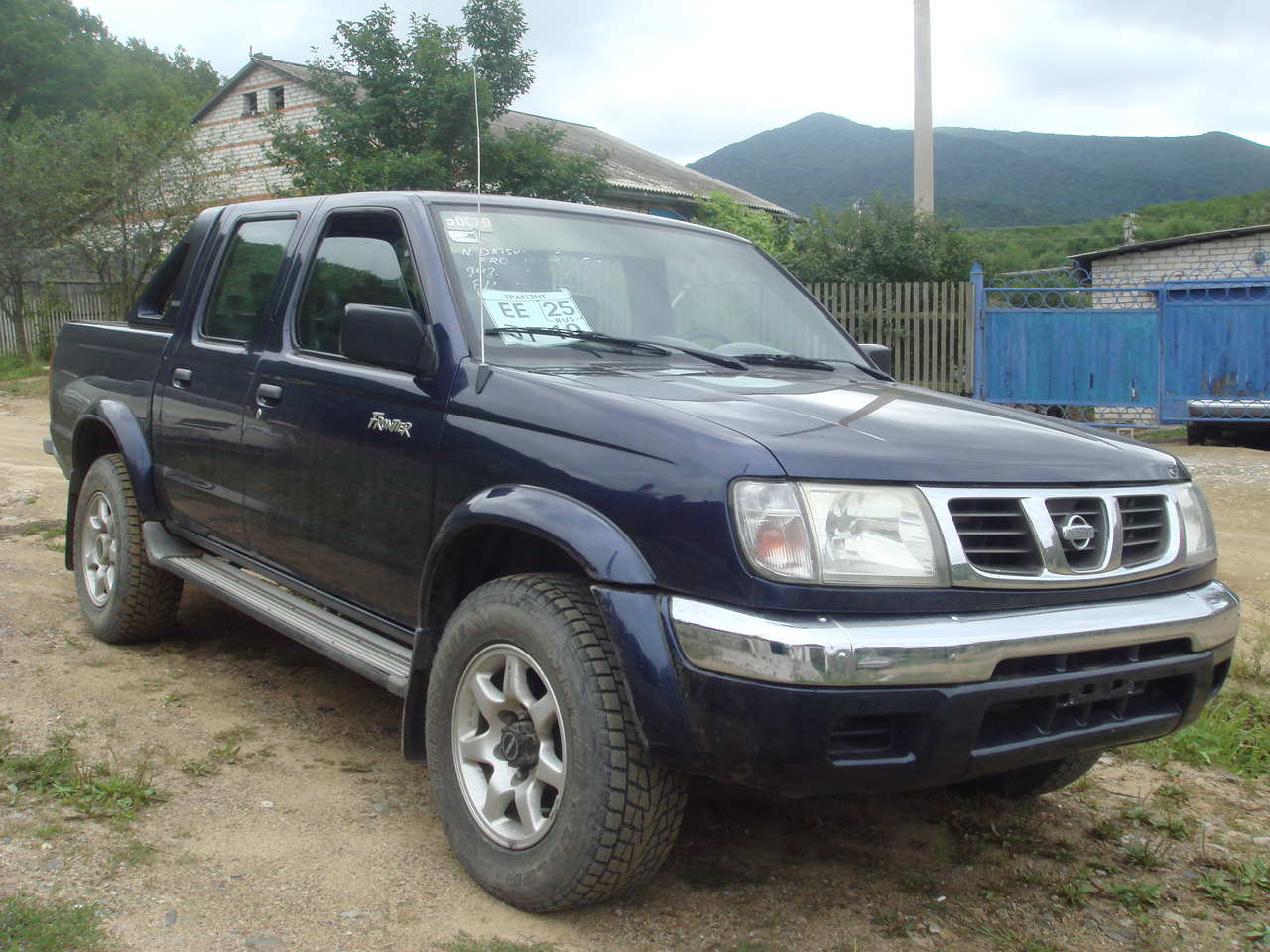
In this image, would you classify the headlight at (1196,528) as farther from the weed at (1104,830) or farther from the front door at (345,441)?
the front door at (345,441)

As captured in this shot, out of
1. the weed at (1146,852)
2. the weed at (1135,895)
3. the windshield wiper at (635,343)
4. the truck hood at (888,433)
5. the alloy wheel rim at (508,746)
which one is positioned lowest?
the weed at (1146,852)

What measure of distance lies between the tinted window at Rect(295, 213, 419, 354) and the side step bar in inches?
34.2

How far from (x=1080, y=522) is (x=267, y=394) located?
2.62m

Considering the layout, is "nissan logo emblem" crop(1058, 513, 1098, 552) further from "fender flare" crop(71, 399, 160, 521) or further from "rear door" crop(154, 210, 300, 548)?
"fender flare" crop(71, 399, 160, 521)

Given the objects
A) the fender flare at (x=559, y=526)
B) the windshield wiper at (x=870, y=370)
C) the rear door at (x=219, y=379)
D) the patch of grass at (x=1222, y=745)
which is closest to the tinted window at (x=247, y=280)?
the rear door at (x=219, y=379)

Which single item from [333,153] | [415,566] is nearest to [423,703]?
[415,566]

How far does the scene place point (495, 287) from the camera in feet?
11.6

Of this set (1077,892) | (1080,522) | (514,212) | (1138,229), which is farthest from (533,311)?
(1138,229)

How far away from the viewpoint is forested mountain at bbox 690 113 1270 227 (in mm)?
95938

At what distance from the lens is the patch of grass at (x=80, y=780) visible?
3418 millimetres

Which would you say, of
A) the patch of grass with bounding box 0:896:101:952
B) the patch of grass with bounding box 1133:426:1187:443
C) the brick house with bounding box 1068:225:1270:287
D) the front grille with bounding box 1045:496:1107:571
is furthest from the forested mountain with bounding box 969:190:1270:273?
the patch of grass with bounding box 0:896:101:952

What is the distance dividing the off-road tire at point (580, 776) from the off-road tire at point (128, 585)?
8.13 ft

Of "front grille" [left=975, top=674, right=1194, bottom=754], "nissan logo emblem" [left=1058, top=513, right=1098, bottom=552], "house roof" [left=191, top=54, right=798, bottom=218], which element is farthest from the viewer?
"house roof" [left=191, top=54, right=798, bottom=218]

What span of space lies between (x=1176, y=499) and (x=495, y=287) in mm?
1952
